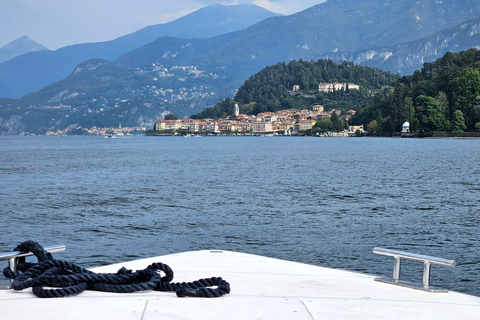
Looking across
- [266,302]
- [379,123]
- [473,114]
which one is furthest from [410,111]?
[266,302]

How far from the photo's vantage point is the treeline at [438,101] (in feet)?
366

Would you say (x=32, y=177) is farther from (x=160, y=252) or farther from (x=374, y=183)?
(x=160, y=252)

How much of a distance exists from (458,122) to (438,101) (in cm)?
629

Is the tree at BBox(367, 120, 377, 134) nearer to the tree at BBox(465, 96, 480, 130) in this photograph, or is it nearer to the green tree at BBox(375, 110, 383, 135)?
the green tree at BBox(375, 110, 383, 135)

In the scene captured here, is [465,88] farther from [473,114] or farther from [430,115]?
[430,115]

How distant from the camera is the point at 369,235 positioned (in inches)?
558

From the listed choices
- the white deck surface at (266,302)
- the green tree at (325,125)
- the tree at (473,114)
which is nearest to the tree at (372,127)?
the green tree at (325,125)

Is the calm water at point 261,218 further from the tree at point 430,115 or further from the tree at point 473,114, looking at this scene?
the tree at point 430,115

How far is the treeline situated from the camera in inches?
4392

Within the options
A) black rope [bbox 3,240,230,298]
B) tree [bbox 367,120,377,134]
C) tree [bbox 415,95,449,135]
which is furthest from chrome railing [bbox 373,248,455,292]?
tree [bbox 367,120,377,134]

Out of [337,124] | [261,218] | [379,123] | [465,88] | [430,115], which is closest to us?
[261,218]

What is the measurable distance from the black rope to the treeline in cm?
11293

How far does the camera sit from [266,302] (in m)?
3.95

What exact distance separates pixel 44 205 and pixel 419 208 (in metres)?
13.7
